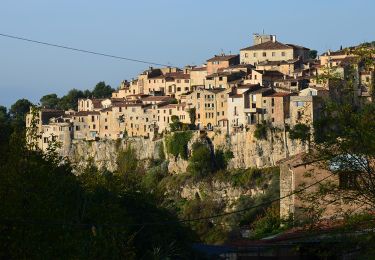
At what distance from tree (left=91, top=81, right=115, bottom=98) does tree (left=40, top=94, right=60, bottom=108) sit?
366 cm

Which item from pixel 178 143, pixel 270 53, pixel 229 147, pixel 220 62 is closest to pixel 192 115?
pixel 178 143

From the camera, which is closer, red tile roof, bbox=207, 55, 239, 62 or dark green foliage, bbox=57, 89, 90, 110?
red tile roof, bbox=207, 55, 239, 62

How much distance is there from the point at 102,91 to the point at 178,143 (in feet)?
127

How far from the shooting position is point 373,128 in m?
17.1

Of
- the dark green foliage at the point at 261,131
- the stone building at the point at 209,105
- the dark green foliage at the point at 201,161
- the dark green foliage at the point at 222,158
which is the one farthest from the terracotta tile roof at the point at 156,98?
the dark green foliage at the point at 261,131

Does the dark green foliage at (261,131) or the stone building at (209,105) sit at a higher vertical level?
the stone building at (209,105)

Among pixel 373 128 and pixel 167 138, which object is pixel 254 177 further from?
pixel 373 128

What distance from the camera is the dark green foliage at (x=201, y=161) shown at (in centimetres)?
7744

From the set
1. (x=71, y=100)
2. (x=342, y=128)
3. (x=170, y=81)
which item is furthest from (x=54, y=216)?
(x=71, y=100)

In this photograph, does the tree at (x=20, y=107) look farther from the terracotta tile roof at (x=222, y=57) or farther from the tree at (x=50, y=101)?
the terracotta tile roof at (x=222, y=57)

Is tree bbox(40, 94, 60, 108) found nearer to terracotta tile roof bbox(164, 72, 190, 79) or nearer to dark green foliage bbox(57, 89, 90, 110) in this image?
dark green foliage bbox(57, 89, 90, 110)

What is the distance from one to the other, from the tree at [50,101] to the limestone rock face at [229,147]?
29.9 meters

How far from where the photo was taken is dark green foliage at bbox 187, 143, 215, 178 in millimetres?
77438

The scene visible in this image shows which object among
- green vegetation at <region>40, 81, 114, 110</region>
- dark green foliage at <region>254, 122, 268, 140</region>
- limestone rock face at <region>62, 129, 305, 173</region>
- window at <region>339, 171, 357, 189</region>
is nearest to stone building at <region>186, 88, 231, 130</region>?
limestone rock face at <region>62, 129, 305, 173</region>
